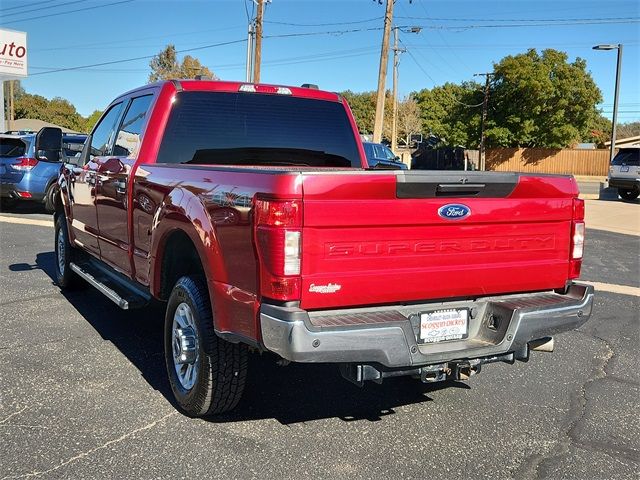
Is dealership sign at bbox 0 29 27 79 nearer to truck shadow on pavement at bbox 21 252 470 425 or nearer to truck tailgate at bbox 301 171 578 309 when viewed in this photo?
truck shadow on pavement at bbox 21 252 470 425

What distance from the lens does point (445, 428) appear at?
148 inches

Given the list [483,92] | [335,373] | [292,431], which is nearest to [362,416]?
[292,431]

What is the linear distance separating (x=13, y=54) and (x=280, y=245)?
94.6ft

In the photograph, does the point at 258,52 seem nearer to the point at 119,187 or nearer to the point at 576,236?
the point at 119,187

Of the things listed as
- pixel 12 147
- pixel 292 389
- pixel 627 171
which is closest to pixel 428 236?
pixel 292 389

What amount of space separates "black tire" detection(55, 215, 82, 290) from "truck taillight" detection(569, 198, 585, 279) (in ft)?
16.4

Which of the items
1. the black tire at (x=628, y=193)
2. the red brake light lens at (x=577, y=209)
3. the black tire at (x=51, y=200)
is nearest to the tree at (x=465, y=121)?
the black tire at (x=628, y=193)

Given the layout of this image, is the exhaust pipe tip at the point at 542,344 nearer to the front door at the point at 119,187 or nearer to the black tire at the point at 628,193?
the front door at the point at 119,187

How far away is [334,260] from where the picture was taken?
2990mm

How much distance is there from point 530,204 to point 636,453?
152 centimetres

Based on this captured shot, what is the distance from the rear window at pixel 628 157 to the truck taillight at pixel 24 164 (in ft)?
58.6

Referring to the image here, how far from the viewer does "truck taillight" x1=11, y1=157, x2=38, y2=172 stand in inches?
530

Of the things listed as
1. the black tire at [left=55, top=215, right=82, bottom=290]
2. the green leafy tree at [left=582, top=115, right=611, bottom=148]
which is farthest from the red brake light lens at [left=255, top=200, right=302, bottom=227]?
the green leafy tree at [left=582, top=115, right=611, bottom=148]

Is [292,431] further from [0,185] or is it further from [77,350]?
[0,185]
